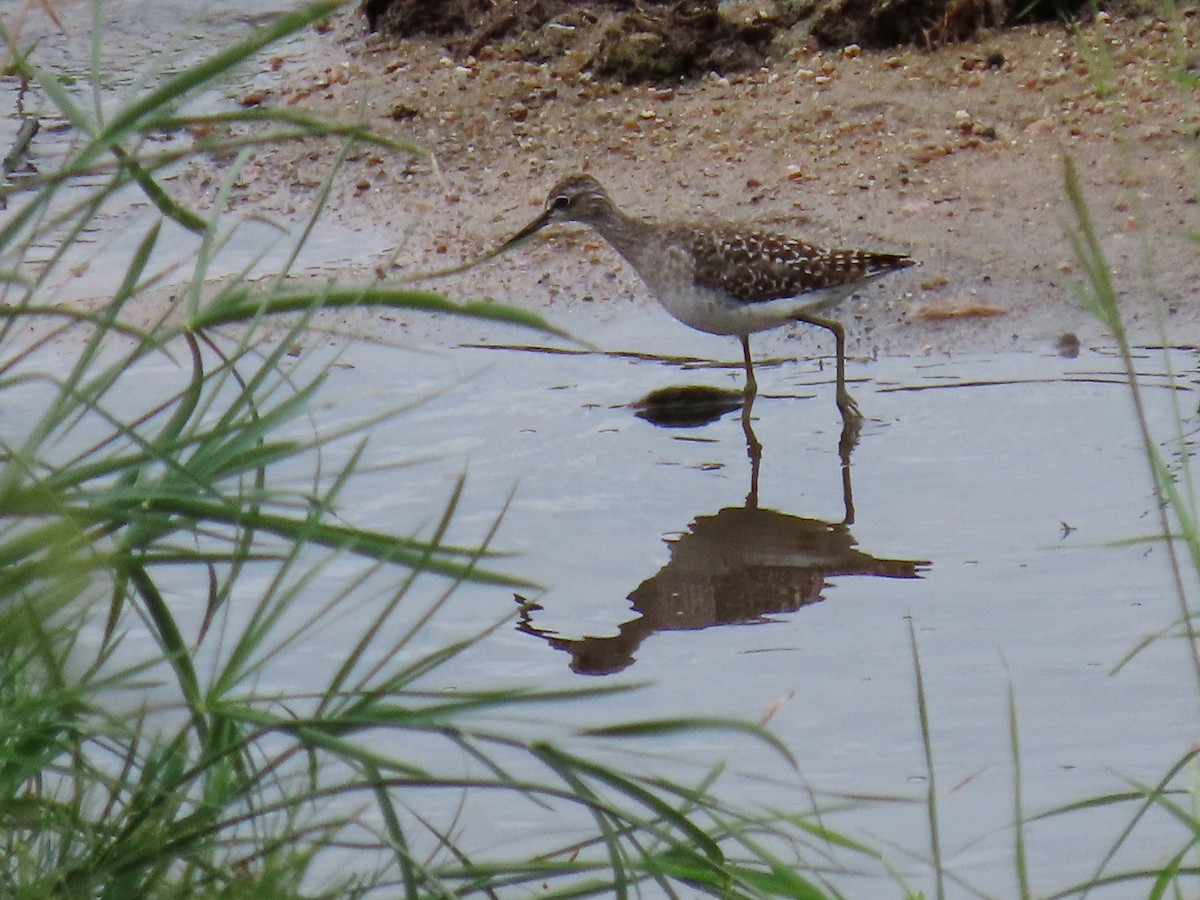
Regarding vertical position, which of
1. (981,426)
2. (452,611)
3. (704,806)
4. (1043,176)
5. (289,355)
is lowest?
(704,806)

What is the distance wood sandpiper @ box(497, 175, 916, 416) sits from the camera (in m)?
6.96

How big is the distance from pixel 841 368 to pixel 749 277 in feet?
2.27

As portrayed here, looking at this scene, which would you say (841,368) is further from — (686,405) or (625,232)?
(625,232)

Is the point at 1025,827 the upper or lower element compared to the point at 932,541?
lower

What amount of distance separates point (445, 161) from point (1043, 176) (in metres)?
2.66

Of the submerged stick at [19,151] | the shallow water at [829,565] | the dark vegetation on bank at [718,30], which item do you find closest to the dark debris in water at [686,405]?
the shallow water at [829,565]

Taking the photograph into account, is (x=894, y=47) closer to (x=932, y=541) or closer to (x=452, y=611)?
(x=932, y=541)

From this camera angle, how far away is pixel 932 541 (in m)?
5.38

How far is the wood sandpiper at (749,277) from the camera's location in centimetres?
696

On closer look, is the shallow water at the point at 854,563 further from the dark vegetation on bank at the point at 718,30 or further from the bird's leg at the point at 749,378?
the dark vegetation on bank at the point at 718,30

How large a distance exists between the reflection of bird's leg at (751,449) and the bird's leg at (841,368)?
0.32 metres

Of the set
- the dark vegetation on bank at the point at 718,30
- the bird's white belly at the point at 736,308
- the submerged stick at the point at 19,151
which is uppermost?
the dark vegetation on bank at the point at 718,30

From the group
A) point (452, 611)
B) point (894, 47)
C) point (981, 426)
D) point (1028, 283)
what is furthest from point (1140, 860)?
point (894, 47)

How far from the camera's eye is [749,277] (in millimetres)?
7035
